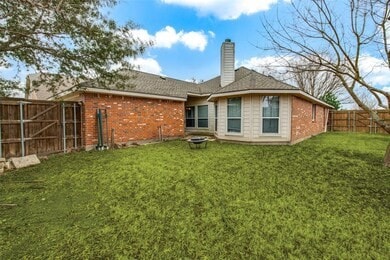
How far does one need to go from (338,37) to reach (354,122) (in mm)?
17083

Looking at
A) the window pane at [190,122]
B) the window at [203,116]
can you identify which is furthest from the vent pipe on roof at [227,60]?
the window pane at [190,122]

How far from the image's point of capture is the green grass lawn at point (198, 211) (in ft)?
9.00

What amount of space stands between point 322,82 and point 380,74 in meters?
22.2

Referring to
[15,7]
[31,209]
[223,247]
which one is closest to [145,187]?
[31,209]

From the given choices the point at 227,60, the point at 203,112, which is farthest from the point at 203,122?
the point at 227,60

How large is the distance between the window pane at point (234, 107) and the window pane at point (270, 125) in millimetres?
1328

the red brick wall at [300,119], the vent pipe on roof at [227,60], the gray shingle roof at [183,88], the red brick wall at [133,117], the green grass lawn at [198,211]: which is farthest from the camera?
the vent pipe on roof at [227,60]

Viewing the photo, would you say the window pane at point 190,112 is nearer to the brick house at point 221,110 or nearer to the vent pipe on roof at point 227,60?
the brick house at point 221,110

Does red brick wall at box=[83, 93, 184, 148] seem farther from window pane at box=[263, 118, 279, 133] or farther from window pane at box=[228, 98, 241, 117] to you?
window pane at box=[263, 118, 279, 133]

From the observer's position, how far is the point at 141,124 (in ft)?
36.2

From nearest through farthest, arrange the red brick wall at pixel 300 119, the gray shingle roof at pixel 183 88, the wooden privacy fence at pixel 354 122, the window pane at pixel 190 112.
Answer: the gray shingle roof at pixel 183 88
the red brick wall at pixel 300 119
the window pane at pixel 190 112
the wooden privacy fence at pixel 354 122

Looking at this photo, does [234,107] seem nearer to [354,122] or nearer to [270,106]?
[270,106]

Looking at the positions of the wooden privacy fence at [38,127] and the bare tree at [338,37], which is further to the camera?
the wooden privacy fence at [38,127]

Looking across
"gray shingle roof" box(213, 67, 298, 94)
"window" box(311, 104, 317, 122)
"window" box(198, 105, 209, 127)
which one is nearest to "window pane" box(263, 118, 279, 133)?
"gray shingle roof" box(213, 67, 298, 94)
